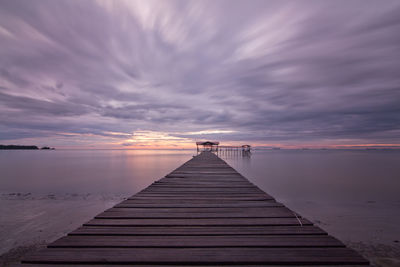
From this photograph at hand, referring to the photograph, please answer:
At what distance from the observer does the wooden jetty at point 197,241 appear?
1.90 metres

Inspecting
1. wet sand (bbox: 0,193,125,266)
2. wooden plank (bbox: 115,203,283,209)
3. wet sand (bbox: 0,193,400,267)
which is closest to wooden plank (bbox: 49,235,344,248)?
wooden plank (bbox: 115,203,283,209)

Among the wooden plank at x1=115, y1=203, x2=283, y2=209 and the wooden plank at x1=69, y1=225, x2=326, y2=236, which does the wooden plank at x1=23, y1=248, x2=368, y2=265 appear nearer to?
the wooden plank at x1=69, y1=225, x2=326, y2=236

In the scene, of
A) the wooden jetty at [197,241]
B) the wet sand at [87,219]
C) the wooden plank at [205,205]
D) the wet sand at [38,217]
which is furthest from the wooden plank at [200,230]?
the wet sand at [87,219]

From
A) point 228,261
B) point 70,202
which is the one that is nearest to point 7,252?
point 70,202

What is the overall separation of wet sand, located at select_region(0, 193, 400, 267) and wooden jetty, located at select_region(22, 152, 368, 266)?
330 cm

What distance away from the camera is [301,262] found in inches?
74.3

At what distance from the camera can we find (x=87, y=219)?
812 cm

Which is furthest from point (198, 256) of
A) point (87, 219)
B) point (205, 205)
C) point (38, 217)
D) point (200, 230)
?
point (38, 217)

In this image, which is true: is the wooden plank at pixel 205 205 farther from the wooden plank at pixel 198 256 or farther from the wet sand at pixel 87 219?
the wet sand at pixel 87 219

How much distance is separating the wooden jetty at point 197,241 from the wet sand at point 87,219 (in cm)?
330

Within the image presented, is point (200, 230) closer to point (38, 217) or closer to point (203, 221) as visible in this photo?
point (203, 221)

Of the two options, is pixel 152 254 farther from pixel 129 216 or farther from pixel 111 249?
pixel 129 216

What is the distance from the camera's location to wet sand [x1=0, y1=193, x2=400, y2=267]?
5.66m

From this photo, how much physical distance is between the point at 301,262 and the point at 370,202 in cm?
1297
